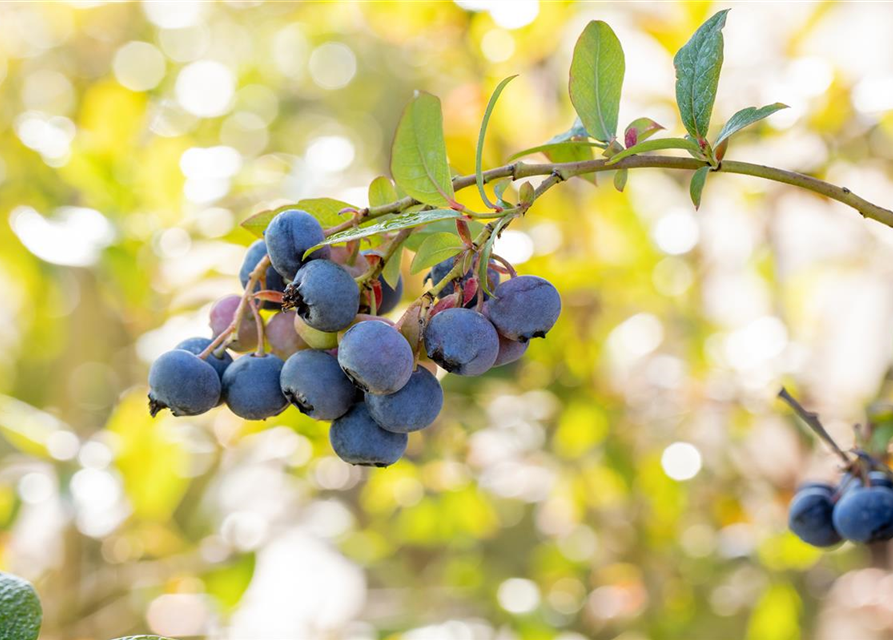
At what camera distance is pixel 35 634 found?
0.54 metres

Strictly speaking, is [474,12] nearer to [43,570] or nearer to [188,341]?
[188,341]

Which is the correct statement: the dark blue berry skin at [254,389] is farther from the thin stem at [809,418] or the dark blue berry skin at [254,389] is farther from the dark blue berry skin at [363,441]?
the thin stem at [809,418]

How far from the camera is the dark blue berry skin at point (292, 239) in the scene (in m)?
0.52

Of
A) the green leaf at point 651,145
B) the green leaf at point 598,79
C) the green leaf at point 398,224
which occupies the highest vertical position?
the green leaf at point 598,79

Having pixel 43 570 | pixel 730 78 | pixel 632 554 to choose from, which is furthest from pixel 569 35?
pixel 43 570

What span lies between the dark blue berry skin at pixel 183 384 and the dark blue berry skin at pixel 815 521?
613 mm

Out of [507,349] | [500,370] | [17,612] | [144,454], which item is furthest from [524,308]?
[144,454]

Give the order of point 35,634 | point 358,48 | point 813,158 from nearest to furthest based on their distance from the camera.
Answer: point 35,634 < point 813,158 < point 358,48

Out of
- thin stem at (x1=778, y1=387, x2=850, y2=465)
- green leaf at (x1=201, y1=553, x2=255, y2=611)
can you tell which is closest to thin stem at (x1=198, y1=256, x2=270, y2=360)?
thin stem at (x1=778, y1=387, x2=850, y2=465)

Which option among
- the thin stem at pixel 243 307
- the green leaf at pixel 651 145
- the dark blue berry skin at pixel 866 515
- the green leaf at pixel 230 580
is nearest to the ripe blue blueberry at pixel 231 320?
the thin stem at pixel 243 307

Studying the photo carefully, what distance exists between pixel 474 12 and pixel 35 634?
3.90 feet

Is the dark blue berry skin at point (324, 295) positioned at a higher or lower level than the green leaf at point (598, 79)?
lower

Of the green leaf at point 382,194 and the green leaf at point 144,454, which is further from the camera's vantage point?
the green leaf at point 144,454

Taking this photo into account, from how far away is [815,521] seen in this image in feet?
2.87
